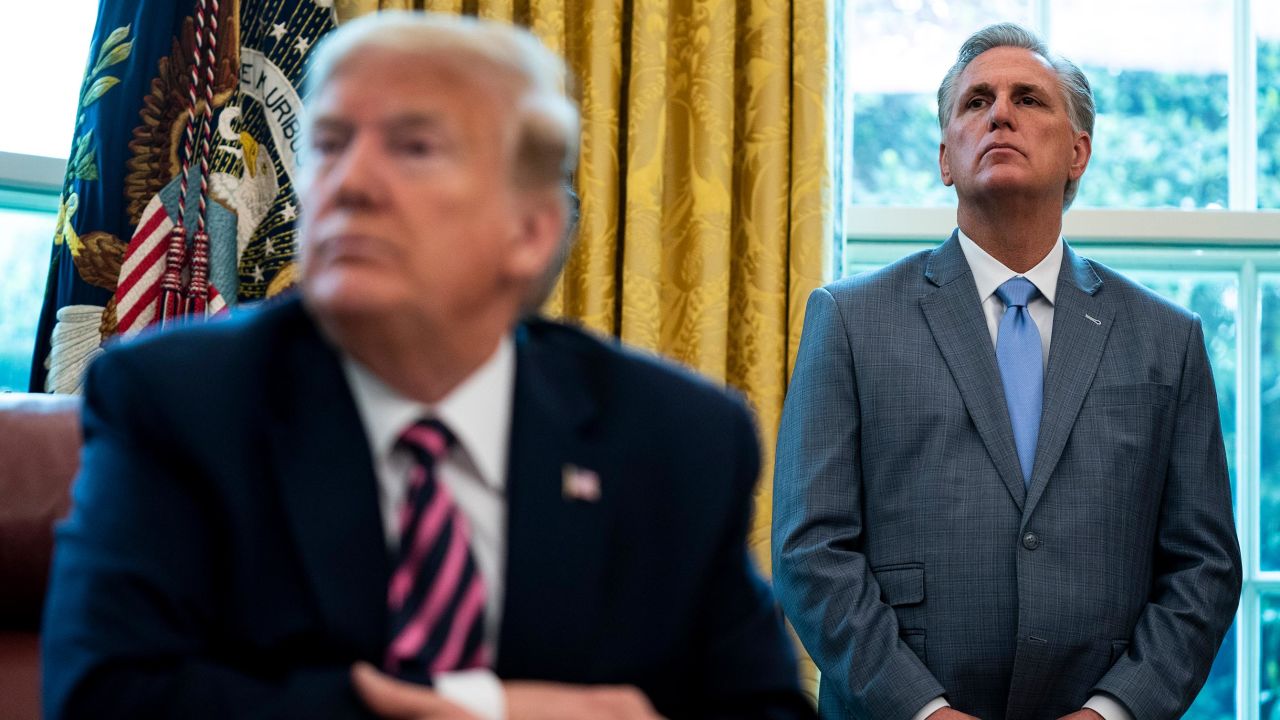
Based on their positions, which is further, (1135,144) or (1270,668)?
(1135,144)

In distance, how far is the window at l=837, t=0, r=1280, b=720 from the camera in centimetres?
344

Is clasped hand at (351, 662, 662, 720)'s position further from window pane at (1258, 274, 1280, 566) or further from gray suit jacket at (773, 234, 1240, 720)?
window pane at (1258, 274, 1280, 566)

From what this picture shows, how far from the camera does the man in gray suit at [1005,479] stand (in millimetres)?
2215

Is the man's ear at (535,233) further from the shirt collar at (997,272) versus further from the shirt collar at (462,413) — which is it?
the shirt collar at (997,272)

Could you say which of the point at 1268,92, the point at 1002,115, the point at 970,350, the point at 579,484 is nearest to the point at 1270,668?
the point at 1268,92

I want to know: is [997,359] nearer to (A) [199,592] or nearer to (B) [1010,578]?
(B) [1010,578]

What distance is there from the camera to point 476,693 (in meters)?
1.16

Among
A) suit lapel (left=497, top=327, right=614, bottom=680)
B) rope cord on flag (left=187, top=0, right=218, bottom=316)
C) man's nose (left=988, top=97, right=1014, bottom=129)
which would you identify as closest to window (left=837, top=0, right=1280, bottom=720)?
man's nose (left=988, top=97, right=1014, bottom=129)

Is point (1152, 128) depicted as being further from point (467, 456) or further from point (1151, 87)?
point (467, 456)

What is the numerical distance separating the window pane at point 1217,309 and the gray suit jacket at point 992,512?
103 centimetres

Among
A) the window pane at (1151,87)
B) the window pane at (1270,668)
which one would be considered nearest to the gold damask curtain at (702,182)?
the window pane at (1151,87)

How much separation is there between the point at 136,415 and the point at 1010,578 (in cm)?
152

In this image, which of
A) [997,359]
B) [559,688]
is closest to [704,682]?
[559,688]

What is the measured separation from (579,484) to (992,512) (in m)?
1.17
